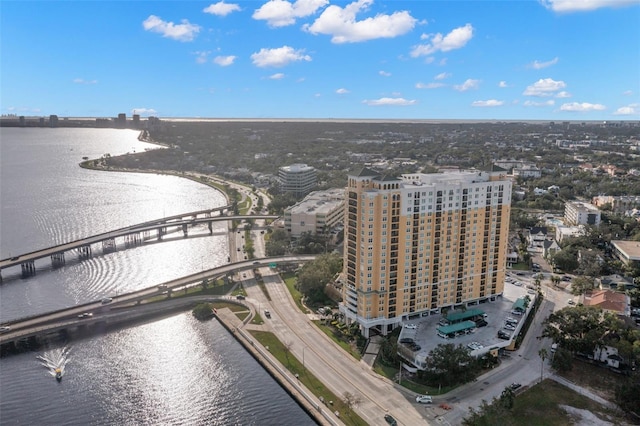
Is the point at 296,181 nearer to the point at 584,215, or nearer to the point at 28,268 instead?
the point at 584,215

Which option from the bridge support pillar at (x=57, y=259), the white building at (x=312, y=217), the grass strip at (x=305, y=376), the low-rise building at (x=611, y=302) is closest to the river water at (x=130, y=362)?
the bridge support pillar at (x=57, y=259)

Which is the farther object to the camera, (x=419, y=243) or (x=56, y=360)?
(x=419, y=243)

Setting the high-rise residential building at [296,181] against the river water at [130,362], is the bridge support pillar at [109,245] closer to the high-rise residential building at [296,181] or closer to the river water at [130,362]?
the river water at [130,362]

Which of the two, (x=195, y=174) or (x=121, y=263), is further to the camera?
(x=195, y=174)

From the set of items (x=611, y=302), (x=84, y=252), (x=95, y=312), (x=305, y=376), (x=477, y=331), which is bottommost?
(x=305, y=376)

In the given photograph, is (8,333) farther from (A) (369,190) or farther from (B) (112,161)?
(B) (112,161)

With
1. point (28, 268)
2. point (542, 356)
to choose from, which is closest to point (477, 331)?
point (542, 356)

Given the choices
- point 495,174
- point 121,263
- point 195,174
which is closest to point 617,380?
point 495,174
